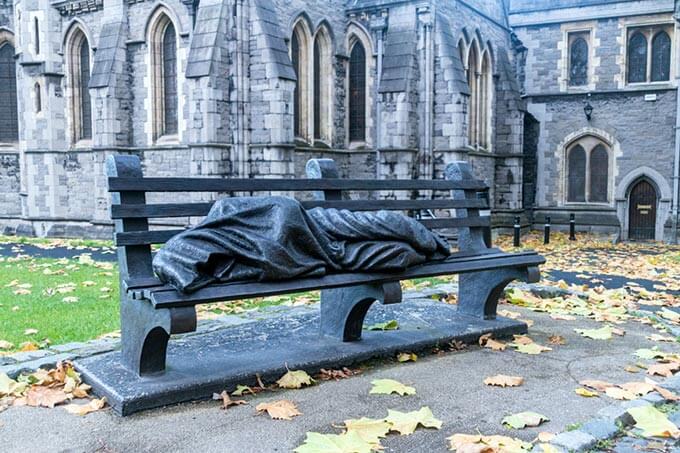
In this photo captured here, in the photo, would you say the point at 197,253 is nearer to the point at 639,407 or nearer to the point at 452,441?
the point at 452,441

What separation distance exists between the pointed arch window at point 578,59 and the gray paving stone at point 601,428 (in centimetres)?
2216

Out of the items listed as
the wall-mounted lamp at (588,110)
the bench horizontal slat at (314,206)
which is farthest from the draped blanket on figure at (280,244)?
the wall-mounted lamp at (588,110)

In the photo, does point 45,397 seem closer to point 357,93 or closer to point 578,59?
point 357,93

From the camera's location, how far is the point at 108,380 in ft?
14.5

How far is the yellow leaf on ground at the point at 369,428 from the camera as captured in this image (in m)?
3.74

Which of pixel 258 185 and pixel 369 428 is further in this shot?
pixel 258 185

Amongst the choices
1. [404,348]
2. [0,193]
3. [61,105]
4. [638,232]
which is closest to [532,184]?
[638,232]

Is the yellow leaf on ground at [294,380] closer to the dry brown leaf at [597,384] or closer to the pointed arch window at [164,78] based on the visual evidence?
the dry brown leaf at [597,384]

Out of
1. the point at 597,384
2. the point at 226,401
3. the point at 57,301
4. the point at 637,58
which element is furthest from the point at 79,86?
the point at 597,384

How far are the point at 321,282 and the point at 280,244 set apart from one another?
0.41m

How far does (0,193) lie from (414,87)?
13410 mm

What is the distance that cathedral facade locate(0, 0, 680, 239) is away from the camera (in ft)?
52.3

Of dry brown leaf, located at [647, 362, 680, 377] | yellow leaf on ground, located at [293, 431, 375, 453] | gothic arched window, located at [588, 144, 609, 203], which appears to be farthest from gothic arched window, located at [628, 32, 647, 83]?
yellow leaf on ground, located at [293, 431, 375, 453]

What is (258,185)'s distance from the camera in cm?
519
